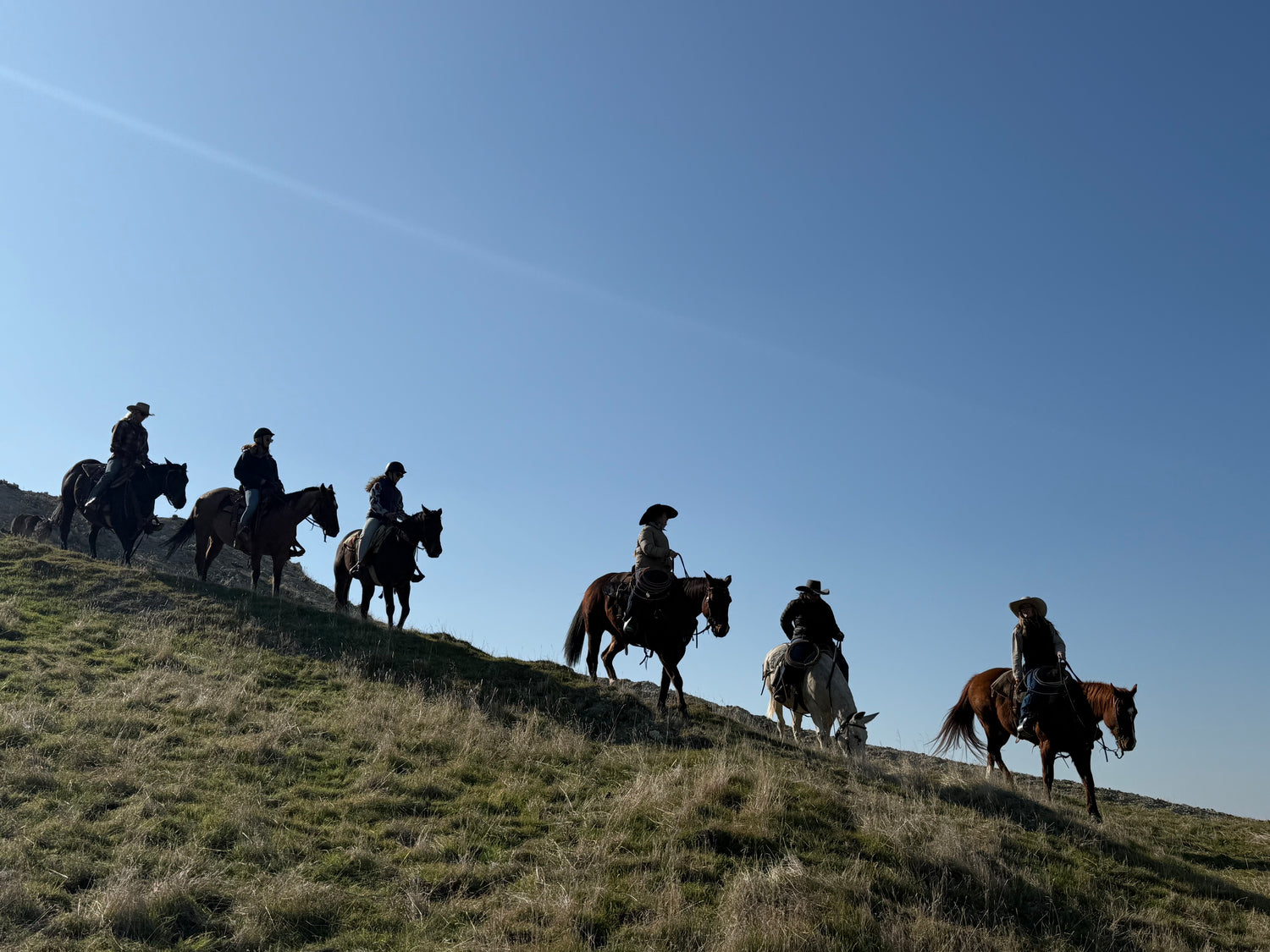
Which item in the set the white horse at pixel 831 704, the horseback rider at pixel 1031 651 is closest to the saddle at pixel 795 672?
the white horse at pixel 831 704

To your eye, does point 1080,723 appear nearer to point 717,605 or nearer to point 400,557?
point 717,605

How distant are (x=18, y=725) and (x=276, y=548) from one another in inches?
357

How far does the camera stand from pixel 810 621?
14961 millimetres

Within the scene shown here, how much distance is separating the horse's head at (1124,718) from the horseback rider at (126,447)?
70.0 feet

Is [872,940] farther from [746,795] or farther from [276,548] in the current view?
[276,548]

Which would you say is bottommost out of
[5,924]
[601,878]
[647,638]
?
[5,924]

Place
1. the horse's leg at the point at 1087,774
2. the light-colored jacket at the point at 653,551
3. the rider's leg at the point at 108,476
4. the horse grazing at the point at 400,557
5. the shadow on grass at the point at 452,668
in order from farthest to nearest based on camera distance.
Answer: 1. the rider's leg at the point at 108,476
2. the horse grazing at the point at 400,557
3. the light-colored jacket at the point at 653,551
4. the shadow on grass at the point at 452,668
5. the horse's leg at the point at 1087,774

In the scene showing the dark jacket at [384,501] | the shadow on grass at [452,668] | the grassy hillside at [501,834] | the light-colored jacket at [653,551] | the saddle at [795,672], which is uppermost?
the dark jacket at [384,501]

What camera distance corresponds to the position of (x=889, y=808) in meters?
9.98

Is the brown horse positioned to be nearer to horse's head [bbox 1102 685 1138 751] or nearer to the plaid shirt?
horse's head [bbox 1102 685 1138 751]

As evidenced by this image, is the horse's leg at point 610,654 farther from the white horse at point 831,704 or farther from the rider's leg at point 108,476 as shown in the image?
the rider's leg at point 108,476

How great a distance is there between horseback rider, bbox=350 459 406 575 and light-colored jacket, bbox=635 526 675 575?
6.13m

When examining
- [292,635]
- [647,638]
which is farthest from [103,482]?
[647,638]

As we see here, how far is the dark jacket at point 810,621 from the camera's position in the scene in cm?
1489
